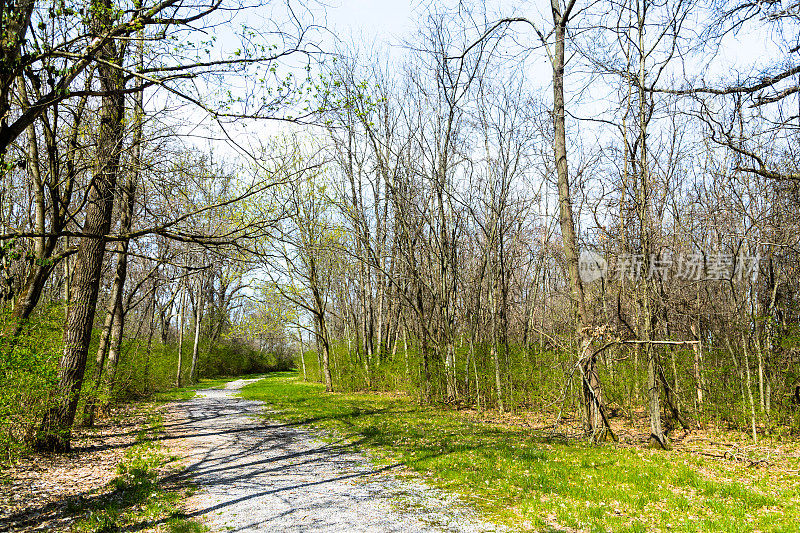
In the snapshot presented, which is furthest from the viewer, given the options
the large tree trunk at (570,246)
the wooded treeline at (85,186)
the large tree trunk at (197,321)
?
the large tree trunk at (197,321)

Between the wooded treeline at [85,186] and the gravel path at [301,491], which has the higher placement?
the wooded treeline at [85,186]

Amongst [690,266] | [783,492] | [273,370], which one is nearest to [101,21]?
[783,492]

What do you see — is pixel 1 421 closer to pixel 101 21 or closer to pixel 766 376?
pixel 101 21

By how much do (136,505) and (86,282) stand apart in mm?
→ 4789

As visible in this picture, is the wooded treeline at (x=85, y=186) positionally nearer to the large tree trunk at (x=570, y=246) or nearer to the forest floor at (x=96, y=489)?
the forest floor at (x=96, y=489)

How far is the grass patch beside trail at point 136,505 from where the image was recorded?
495 centimetres

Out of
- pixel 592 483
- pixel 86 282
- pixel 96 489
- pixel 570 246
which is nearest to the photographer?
pixel 592 483

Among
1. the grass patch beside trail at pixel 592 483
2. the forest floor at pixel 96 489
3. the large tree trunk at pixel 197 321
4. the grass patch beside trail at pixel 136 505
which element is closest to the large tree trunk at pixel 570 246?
the grass patch beside trail at pixel 592 483

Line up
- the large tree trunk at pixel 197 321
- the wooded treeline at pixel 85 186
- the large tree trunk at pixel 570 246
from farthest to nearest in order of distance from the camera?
the large tree trunk at pixel 197 321 < the large tree trunk at pixel 570 246 < the wooded treeline at pixel 85 186

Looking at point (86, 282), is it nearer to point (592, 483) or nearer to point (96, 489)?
point (96, 489)

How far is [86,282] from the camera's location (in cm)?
870

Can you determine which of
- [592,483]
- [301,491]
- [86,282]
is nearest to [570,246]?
[592,483]

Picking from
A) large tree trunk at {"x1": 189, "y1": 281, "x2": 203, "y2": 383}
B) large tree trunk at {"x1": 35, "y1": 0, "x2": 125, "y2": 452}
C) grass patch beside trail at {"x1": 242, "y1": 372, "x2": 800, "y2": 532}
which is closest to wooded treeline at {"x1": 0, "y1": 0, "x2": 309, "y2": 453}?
large tree trunk at {"x1": 35, "y1": 0, "x2": 125, "y2": 452}

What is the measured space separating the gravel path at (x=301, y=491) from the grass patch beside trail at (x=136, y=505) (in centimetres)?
25
